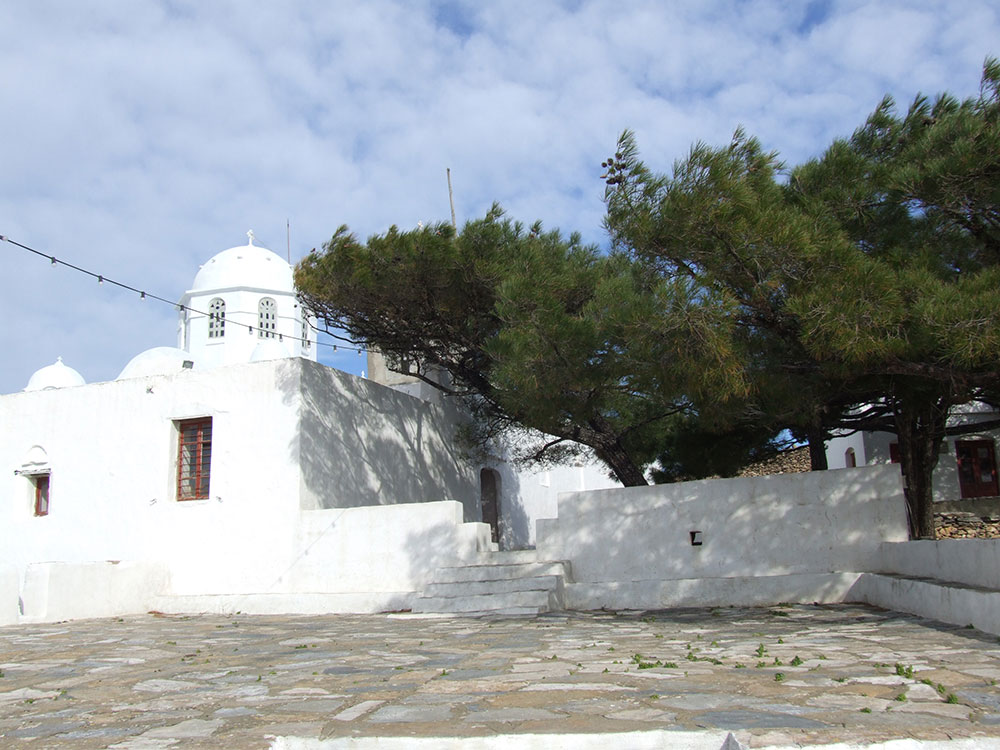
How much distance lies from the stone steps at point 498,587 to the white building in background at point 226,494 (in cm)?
34

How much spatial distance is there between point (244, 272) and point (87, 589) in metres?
18.0

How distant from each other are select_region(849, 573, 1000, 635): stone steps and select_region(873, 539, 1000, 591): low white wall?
0.10 metres

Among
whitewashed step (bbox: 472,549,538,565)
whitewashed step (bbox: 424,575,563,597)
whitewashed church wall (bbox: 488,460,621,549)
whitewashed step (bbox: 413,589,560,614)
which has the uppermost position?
whitewashed church wall (bbox: 488,460,621,549)

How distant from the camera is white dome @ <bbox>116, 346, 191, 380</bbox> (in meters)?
20.6

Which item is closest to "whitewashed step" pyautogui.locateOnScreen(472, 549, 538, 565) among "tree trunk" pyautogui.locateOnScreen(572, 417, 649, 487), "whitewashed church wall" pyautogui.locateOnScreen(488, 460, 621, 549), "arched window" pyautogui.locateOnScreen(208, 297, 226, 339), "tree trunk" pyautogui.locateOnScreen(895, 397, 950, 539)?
"tree trunk" pyautogui.locateOnScreen(572, 417, 649, 487)

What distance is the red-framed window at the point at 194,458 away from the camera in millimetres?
12352

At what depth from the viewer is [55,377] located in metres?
24.9

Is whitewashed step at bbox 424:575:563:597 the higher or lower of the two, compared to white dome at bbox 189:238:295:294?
lower

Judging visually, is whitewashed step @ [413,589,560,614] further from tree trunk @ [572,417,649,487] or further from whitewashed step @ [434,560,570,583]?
tree trunk @ [572,417,649,487]

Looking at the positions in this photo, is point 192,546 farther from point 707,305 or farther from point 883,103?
point 883,103

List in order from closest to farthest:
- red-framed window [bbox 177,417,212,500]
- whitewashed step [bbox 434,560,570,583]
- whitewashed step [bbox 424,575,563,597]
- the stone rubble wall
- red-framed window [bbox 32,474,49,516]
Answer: whitewashed step [bbox 424,575,563,597] → whitewashed step [bbox 434,560,570,583] → red-framed window [bbox 177,417,212,500] → red-framed window [bbox 32,474,49,516] → the stone rubble wall

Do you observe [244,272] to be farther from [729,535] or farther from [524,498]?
[729,535]

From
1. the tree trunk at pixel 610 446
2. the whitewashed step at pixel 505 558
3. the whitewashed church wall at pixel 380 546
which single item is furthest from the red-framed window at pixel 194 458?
the tree trunk at pixel 610 446

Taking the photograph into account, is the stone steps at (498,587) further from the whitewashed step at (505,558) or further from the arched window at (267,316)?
the arched window at (267,316)
